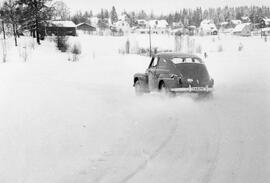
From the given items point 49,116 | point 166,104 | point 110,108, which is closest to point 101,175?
point 49,116

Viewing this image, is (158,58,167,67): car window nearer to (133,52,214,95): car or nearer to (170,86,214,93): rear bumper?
(133,52,214,95): car

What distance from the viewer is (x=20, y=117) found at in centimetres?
867

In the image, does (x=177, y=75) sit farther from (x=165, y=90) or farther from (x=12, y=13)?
(x=12, y=13)

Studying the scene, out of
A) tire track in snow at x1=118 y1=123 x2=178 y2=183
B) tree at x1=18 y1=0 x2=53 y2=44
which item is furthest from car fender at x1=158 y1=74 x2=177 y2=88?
tree at x1=18 y1=0 x2=53 y2=44

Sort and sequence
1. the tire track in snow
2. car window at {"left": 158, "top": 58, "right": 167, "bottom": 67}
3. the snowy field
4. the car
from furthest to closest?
car window at {"left": 158, "top": 58, "right": 167, "bottom": 67} < the car < the snowy field < the tire track in snow

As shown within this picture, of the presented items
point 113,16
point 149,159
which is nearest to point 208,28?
point 113,16

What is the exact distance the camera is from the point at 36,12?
39.3 m

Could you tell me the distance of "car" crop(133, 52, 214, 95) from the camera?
1222cm

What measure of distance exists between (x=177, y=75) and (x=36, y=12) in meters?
30.5

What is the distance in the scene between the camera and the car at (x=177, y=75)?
481 inches

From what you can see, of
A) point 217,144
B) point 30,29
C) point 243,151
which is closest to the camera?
point 243,151

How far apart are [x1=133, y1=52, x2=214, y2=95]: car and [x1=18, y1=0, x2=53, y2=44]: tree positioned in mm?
28625

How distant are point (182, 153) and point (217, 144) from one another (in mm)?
861

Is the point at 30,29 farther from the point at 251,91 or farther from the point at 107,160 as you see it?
the point at 107,160
